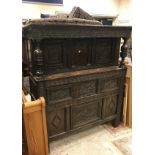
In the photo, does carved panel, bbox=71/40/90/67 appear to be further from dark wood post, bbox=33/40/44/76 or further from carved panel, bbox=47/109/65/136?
carved panel, bbox=47/109/65/136

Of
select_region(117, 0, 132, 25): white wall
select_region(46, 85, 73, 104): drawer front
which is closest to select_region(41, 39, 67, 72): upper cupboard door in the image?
select_region(46, 85, 73, 104): drawer front

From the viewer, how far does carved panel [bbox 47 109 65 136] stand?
1.70 m

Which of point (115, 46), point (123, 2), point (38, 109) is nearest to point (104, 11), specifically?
point (123, 2)

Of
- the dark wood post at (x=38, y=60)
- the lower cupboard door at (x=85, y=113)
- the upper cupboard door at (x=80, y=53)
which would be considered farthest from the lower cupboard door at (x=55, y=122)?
the upper cupboard door at (x=80, y=53)

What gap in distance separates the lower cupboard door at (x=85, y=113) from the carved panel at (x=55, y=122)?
5.1 inches

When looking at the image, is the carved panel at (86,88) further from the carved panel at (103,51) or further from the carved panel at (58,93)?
the carved panel at (103,51)

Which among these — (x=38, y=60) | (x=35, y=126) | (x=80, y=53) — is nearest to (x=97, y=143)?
(x=35, y=126)

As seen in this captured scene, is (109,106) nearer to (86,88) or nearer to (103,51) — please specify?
(86,88)

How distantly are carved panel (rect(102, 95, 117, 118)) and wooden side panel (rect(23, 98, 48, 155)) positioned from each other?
0.89 meters

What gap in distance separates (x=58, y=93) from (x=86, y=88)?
365mm

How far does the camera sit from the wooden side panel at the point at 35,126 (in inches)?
55.5
